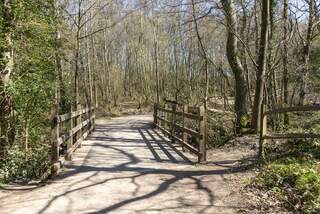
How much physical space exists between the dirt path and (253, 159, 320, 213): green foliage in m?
0.68

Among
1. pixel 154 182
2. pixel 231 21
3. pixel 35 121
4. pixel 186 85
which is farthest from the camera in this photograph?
pixel 186 85

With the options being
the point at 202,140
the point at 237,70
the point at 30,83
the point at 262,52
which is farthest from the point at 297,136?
the point at 237,70

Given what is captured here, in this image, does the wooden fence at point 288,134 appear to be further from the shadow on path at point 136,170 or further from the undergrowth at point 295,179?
the shadow on path at point 136,170

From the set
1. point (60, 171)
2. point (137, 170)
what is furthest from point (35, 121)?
point (137, 170)

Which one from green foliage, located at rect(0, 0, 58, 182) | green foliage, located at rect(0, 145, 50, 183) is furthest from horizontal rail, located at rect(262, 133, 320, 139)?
green foliage, located at rect(0, 0, 58, 182)

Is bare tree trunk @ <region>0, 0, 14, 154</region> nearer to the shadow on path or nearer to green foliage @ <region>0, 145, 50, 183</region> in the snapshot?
green foliage @ <region>0, 145, 50, 183</region>

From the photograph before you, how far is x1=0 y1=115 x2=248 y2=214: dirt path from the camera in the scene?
6.14 m

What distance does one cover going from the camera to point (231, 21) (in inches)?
582

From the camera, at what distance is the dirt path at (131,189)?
6139mm

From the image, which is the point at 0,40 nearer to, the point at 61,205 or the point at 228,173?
the point at 61,205

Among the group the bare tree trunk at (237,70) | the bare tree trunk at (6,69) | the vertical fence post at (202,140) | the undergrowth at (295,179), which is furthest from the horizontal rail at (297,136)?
the bare tree trunk at (6,69)

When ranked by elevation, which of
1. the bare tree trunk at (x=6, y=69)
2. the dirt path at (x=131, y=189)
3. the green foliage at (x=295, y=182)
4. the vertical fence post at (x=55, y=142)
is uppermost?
the bare tree trunk at (x=6, y=69)

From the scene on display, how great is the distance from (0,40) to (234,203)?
279 inches

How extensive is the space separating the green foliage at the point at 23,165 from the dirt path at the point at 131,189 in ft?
2.38
